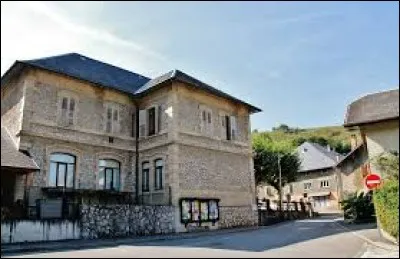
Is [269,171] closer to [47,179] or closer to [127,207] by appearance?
[127,207]

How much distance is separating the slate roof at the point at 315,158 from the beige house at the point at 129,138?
28.6 meters

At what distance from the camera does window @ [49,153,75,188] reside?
19938 millimetres

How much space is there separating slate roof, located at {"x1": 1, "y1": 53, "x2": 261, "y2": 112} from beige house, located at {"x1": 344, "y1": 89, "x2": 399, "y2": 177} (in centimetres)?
1024

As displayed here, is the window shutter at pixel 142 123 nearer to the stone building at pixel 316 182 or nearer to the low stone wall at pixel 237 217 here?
the low stone wall at pixel 237 217

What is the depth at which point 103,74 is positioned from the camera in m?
24.7

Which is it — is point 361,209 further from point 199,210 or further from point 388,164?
point 388,164

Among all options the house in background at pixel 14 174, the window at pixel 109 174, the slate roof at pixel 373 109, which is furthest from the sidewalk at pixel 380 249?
the window at pixel 109 174

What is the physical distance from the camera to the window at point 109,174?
22.1 m

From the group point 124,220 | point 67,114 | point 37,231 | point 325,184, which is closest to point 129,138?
point 67,114

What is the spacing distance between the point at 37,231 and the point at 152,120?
10015 mm

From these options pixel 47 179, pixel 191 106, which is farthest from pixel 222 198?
pixel 47 179

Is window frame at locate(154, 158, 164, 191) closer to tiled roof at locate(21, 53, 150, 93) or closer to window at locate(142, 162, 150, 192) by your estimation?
window at locate(142, 162, 150, 192)

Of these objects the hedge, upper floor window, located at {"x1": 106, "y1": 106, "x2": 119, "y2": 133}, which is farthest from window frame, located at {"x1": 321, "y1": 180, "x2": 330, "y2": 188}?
the hedge

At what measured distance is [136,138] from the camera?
24203 millimetres
